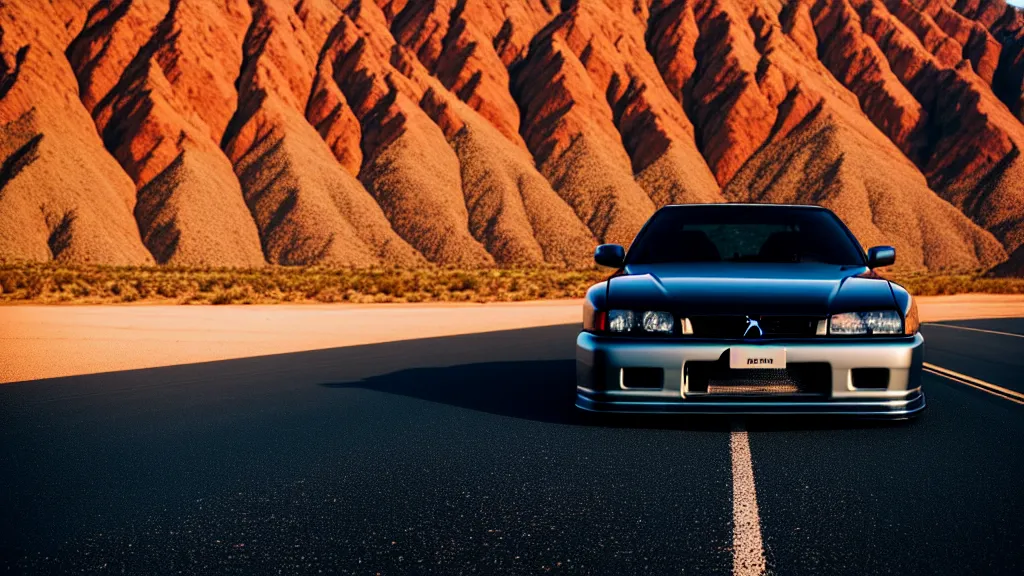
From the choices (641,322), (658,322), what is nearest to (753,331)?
(658,322)

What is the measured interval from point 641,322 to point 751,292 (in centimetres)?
77

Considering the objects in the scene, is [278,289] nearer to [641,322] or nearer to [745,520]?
[641,322]

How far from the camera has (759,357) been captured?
580 centimetres

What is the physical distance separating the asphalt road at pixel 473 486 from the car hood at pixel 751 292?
31.1 inches

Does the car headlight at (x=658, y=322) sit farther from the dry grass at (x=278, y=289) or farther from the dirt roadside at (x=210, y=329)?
the dry grass at (x=278, y=289)

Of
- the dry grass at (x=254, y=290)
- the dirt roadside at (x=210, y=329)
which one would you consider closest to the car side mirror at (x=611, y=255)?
the dirt roadside at (x=210, y=329)

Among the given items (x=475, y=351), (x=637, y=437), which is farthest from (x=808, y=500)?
(x=475, y=351)

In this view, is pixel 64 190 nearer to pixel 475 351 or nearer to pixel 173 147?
pixel 173 147

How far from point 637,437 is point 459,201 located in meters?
66.0

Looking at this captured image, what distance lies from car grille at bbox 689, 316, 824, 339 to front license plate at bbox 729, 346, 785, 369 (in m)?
0.14

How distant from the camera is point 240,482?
5.34m

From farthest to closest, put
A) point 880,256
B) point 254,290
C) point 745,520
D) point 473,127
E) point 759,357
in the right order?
1. point 473,127
2. point 254,290
3. point 880,256
4. point 759,357
5. point 745,520

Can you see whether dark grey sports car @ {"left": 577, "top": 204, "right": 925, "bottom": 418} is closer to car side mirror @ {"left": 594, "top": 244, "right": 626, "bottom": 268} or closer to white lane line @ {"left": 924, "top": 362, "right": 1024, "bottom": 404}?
car side mirror @ {"left": 594, "top": 244, "right": 626, "bottom": 268}

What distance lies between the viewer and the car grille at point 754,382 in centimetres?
593
